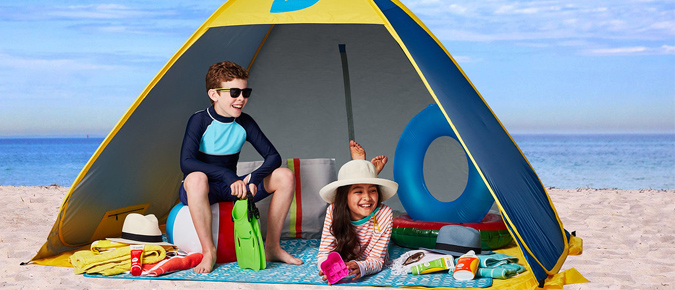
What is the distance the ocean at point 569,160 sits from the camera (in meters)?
14.7

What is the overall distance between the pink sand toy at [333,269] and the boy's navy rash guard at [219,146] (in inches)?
22.5

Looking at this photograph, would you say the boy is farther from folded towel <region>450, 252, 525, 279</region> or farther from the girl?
folded towel <region>450, 252, 525, 279</region>

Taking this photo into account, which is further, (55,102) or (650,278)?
(55,102)

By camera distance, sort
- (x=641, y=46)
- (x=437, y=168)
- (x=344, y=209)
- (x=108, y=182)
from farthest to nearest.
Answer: (x=641, y=46) → (x=437, y=168) → (x=108, y=182) → (x=344, y=209)

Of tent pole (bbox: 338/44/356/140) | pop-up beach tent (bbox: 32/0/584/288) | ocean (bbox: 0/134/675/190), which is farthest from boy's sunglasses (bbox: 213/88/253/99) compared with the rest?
ocean (bbox: 0/134/675/190)

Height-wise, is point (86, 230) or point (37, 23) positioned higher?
point (37, 23)

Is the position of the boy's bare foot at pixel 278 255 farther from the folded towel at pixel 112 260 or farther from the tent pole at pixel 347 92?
the tent pole at pixel 347 92

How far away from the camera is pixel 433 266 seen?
278 cm

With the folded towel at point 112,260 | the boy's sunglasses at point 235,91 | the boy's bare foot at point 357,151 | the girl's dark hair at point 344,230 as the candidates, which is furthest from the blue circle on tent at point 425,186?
the folded towel at point 112,260

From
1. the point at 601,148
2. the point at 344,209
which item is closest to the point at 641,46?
the point at 601,148

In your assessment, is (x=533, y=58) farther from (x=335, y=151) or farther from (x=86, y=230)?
(x=86, y=230)

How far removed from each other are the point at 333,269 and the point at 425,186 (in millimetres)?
1099

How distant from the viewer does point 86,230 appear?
3.24 metres

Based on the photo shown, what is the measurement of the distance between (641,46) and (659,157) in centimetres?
343
